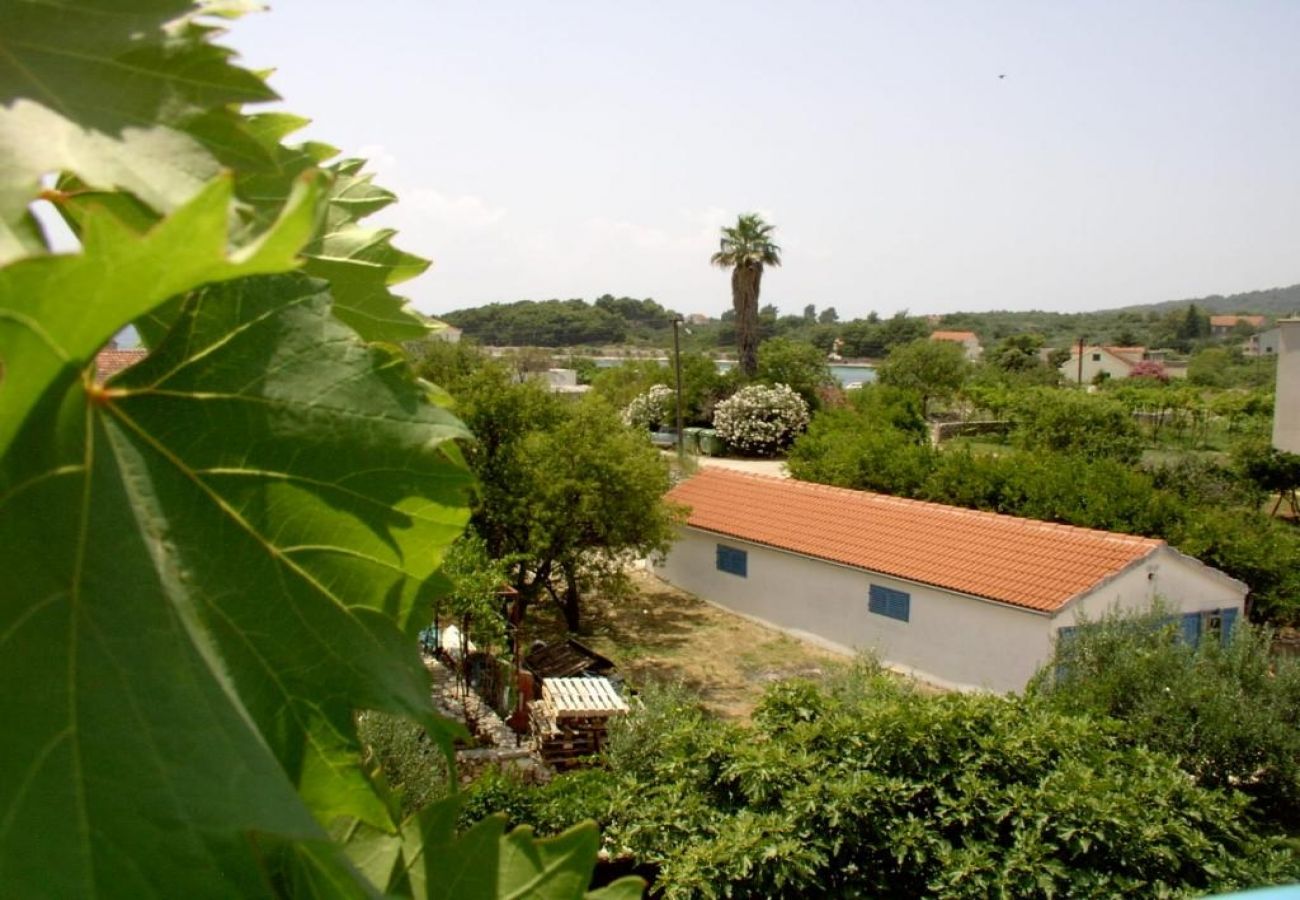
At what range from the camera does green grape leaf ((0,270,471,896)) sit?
0.40 meters

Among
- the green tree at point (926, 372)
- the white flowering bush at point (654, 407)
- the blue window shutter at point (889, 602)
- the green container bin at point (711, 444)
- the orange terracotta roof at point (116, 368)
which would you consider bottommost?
the blue window shutter at point (889, 602)

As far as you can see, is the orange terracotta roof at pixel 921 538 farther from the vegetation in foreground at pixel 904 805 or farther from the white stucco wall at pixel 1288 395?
the white stucco wall at pixel 1288 395

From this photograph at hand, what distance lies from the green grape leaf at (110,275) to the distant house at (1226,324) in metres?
109

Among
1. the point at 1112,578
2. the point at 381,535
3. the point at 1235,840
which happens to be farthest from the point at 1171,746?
Answer: the point at 381,535

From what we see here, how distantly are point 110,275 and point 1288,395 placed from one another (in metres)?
20.6

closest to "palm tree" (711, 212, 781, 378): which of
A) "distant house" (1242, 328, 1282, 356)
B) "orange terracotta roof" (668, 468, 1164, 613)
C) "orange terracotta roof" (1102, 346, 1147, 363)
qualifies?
"orange terracotta roof" (668, 468, 1164, 613)

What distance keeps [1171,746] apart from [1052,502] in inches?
292

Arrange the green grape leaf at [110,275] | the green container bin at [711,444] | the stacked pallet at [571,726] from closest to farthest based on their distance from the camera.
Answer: the green grape leaf at [110,275] → the stacked pallet at [571,726] → the green container bin at [711,444]

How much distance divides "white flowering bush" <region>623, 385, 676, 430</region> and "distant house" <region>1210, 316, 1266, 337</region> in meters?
82.0

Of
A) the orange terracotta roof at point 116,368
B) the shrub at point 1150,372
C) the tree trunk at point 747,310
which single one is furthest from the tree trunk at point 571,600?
the shrub at point 1150,372

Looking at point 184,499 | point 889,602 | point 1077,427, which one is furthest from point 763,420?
point 184,499

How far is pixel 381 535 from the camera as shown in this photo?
1.70 feet

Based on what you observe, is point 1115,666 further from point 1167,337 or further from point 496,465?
point 1167,337

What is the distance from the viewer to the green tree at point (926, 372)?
134 ft
